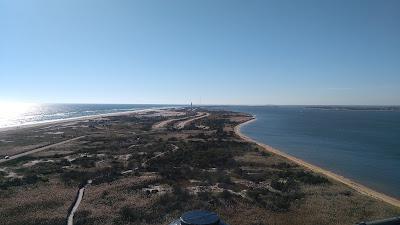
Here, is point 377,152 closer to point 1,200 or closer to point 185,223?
point 1,200

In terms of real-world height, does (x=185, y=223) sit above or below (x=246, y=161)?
above

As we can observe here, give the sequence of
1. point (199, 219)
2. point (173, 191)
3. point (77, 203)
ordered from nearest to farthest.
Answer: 1. point (199, 219)
2. point (77, 203)
3. point (173, 191)

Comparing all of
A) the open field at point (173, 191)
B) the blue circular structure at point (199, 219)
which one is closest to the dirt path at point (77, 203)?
the open field at point (173, 191)

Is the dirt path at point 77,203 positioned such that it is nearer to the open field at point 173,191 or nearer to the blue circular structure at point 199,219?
the open field at point 173,191

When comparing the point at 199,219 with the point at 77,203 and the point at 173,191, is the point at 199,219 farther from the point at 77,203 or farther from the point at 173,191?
the point at 173,191

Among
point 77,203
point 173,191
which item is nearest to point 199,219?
point 77,203

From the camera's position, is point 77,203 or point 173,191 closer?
point 77,203

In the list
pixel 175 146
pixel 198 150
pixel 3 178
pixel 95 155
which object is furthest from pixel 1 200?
pixel 175 146

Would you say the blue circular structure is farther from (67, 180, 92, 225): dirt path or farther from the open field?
(67, 180, 92, 225): dirt path

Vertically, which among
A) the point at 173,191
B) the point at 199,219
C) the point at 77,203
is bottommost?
the point at 77,203

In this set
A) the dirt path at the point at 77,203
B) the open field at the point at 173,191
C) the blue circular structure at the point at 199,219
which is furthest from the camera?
the open field at the point at 173,191

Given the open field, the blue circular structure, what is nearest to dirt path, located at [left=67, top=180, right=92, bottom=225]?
the open field
